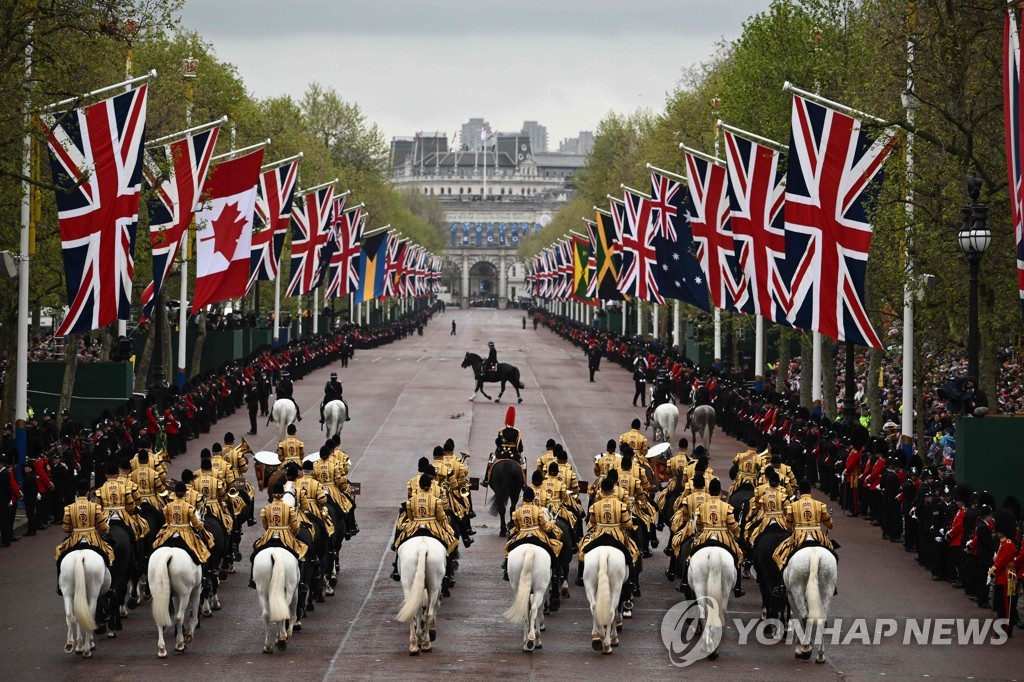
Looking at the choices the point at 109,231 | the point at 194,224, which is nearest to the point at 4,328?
the point at 194,224

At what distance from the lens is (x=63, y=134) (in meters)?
24.8

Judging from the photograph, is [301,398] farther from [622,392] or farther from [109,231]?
[109,231]

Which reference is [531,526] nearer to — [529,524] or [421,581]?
[529,524]

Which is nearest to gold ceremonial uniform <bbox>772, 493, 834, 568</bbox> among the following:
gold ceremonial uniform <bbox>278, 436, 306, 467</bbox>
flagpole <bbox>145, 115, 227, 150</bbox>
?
gold ceremonial uniform <bbox>278, 436, 306, 467</bbox>

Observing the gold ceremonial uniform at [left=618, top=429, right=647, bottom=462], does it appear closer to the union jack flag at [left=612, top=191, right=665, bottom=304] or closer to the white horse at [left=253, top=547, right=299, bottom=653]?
the white horse at [left=253, top=547, right=299, bottom=653]

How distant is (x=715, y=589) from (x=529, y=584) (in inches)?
80.7

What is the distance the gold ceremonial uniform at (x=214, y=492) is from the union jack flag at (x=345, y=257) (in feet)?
144

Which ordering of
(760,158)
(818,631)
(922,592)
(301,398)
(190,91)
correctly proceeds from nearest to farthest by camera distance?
(818,631), (922,592), (760,158), (190,91), (301,398)

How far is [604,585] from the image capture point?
17328 millimetres

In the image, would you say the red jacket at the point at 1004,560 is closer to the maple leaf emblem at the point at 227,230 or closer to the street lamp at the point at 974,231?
the street lamp at the point at 974,231

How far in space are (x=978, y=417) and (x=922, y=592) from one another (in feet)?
12.7

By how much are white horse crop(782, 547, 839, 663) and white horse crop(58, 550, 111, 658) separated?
7522 millimetres

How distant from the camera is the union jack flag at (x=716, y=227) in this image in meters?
38.1

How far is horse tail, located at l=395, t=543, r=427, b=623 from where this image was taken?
56.5ft
